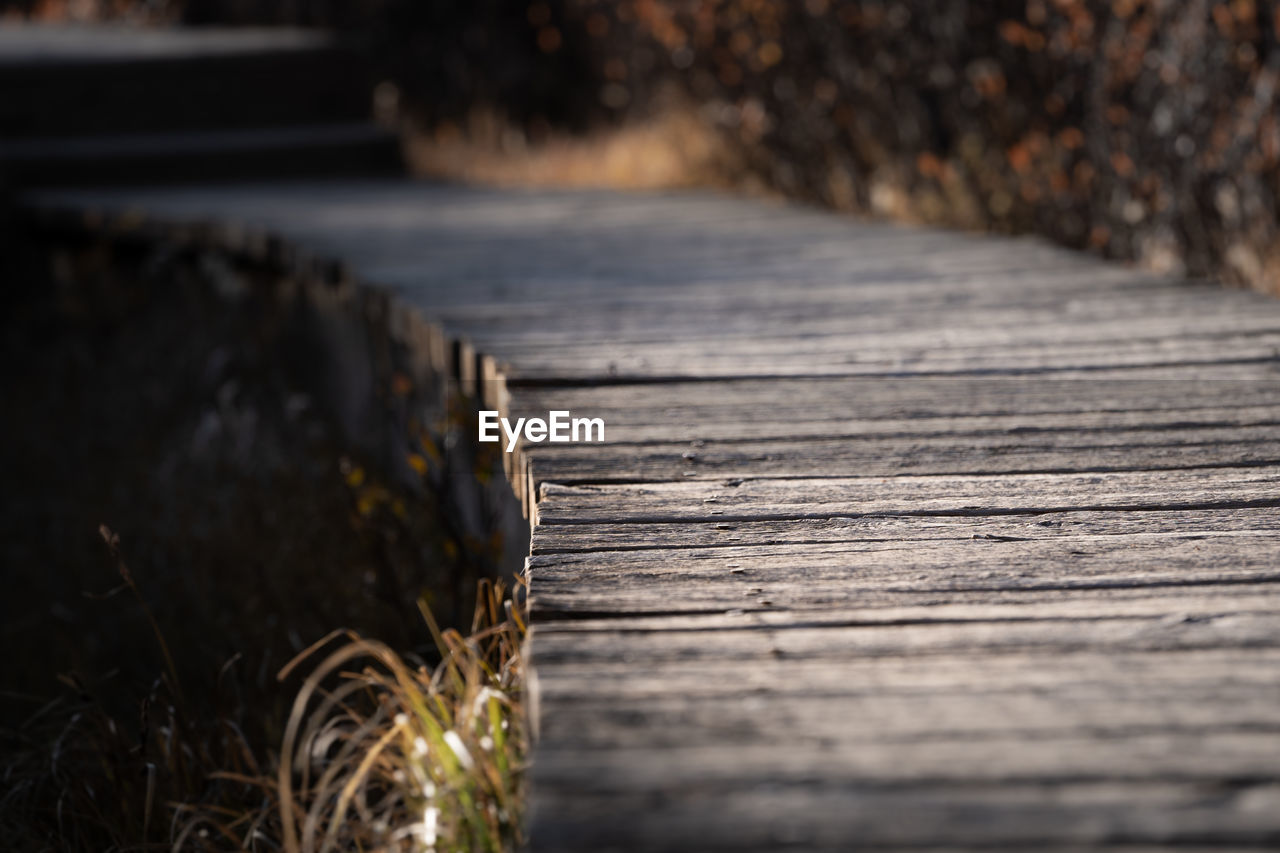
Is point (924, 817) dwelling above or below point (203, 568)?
above

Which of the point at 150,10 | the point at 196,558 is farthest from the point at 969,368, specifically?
the point at 150,10

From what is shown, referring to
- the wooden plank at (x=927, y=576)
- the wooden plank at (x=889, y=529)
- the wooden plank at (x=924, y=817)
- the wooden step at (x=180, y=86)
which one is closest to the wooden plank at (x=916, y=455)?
the wooden plank at (x=889, y=529)

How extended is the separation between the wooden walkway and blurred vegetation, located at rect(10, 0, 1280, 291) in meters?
0.59

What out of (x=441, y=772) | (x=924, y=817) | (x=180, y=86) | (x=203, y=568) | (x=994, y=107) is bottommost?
(x=203, y=568)

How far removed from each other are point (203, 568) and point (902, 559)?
2.50 m

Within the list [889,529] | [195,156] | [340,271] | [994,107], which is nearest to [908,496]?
[889,529]

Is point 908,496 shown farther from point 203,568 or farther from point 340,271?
point 340,271

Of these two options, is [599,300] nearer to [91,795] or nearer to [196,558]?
[196,558]

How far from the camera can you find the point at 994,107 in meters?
5.58

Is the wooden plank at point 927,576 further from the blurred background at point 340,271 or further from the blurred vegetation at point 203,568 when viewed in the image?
A: the blurred background at point 340,271

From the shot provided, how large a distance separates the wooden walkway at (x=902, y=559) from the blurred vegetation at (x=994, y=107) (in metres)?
0.59

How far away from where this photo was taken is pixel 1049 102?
16.6 ft

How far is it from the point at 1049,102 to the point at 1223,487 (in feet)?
10.2

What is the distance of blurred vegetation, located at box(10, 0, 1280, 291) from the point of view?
4.28 meters
